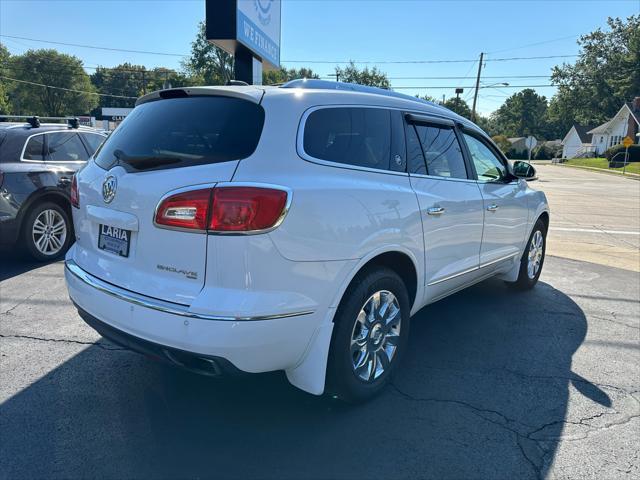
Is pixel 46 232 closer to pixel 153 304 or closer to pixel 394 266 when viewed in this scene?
pixel 153 304

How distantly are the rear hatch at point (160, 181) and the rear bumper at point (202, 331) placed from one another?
0.08 metres

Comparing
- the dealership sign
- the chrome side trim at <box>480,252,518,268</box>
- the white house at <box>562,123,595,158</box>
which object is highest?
the white house at <box>562,123,595,158</box>

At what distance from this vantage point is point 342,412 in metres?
2.99

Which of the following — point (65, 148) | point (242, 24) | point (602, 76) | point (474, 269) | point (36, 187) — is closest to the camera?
point (474, 269)

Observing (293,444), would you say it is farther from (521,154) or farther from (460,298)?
(521,154)

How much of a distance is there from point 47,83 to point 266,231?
82.9m

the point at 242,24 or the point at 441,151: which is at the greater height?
the point at 242,24

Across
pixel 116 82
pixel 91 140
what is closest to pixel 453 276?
pixel 91 140

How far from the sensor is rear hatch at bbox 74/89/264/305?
7.81 feet

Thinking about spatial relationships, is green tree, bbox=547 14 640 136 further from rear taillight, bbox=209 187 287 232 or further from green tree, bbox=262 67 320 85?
rear taillight, bbox=209 187 287 232

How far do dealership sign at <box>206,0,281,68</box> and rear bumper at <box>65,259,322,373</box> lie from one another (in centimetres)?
792

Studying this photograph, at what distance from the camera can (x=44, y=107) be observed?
7050 centimetres

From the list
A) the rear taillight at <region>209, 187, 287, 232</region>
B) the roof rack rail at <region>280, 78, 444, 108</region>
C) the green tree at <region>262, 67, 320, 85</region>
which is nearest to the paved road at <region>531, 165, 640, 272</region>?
the roof rack rail at <region>280, 78, 444, 108</region>

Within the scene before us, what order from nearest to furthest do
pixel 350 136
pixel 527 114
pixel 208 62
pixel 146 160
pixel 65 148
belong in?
pixel 146 160 < pixel 350 136 < pixel 65 148 < pixel 208 62 < pixel 527 114
